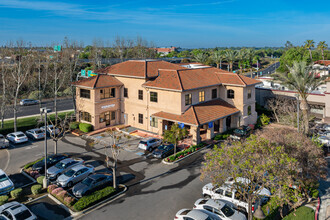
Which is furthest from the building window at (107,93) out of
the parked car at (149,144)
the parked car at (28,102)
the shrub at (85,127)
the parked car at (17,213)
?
the parked car at (28,102)

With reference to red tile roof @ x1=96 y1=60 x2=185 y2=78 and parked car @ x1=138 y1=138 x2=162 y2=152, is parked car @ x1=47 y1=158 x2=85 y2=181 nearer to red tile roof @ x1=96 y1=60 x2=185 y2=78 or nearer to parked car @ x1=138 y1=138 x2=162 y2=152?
parked car @ x1=138 y1=138 x2=162 y2=152

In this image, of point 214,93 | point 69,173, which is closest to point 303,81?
point 214,93

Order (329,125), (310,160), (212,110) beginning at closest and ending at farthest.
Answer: (310,160), (212,110), (329,125)

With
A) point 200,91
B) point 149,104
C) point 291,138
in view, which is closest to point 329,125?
point 200,91

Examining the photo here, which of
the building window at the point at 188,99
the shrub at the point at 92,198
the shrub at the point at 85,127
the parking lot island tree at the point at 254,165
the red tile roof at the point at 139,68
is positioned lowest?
the shrub at the point at 92,198

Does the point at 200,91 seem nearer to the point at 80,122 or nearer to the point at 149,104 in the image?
the point at 149,104

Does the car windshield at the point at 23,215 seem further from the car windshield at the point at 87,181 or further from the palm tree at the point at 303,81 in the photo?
the palm tree at the point at 303,81
